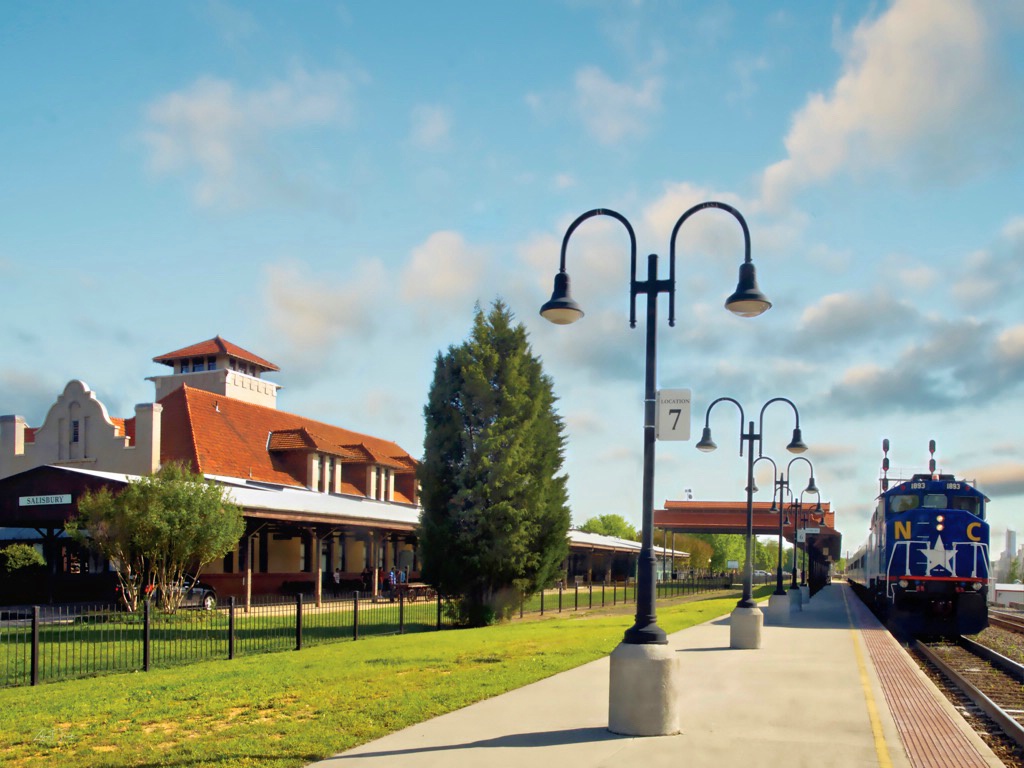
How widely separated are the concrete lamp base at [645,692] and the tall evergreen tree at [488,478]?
18.4 metres

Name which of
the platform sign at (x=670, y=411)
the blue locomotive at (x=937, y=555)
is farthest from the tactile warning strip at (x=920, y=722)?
the blue locomotive at (x=937, y=555)

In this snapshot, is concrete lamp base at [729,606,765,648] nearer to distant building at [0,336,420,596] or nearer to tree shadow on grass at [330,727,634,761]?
tree shadow on grass at [330,727,634,761]

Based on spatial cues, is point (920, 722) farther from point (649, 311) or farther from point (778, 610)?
point (778, 610)

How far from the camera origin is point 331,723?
10.4m

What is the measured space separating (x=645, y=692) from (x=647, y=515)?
1822 mm

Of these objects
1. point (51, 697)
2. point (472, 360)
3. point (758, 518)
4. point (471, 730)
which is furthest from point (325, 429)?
point (471, 730)

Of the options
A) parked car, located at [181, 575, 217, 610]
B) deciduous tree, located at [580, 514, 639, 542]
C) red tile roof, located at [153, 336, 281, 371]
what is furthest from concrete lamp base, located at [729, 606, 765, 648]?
deciduous tree, located at [580, 514, 639, 542]

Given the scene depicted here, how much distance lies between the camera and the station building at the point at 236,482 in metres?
32.2

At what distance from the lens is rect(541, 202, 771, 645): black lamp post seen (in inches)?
403

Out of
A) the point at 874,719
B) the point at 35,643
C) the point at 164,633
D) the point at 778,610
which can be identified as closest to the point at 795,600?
the point at 778,610

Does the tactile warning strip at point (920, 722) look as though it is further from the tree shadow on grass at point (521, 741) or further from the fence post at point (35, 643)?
the fence post at point (35, 643)

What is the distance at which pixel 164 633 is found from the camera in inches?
900

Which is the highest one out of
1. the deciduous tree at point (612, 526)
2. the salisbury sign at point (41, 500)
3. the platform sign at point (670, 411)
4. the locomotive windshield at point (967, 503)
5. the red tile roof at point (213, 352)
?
the red tile roof at point (213, 352)

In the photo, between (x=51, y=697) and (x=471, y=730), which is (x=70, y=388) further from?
(x=471, y=730)
